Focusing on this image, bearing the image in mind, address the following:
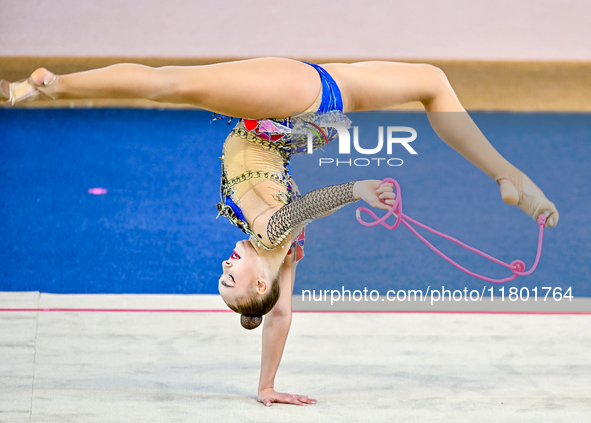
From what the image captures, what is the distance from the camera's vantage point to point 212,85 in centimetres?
149

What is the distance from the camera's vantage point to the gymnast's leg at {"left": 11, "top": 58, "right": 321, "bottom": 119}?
4.45ft

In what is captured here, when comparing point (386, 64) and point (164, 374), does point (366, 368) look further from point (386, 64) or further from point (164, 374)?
point (386, 64)

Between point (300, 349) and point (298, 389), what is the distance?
42cm

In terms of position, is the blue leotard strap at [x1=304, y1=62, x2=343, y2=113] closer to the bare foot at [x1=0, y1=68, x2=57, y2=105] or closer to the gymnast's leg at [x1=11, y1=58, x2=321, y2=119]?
the gymnast's leg at [x1=11, y1=58, x2=321, y2=119]

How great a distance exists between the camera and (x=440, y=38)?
3371 millimetres

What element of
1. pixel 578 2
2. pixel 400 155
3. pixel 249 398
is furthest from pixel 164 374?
pixel 578 2

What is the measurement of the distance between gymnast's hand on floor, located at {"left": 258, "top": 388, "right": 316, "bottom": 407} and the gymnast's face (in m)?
0.35

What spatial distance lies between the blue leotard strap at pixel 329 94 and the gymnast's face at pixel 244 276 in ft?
1.44

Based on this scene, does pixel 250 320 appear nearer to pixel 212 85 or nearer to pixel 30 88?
pixel 212 85

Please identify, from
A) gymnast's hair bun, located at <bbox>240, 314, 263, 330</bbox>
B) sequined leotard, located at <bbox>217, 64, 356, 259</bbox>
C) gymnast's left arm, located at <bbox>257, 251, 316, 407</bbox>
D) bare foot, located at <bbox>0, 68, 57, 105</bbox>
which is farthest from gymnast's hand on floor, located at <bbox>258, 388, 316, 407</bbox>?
bare foot, located at <bbox>0, 68, 57, 105</bbox>

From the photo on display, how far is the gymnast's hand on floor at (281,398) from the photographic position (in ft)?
6.51

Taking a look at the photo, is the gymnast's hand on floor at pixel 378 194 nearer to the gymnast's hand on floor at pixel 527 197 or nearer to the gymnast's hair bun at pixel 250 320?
the gymnast's hand on floor at pixel 527 197

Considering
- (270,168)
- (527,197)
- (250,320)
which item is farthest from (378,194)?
(250,320)

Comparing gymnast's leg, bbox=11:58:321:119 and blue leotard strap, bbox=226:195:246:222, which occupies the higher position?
gymnast's leg, bbox=11:58:321:119
